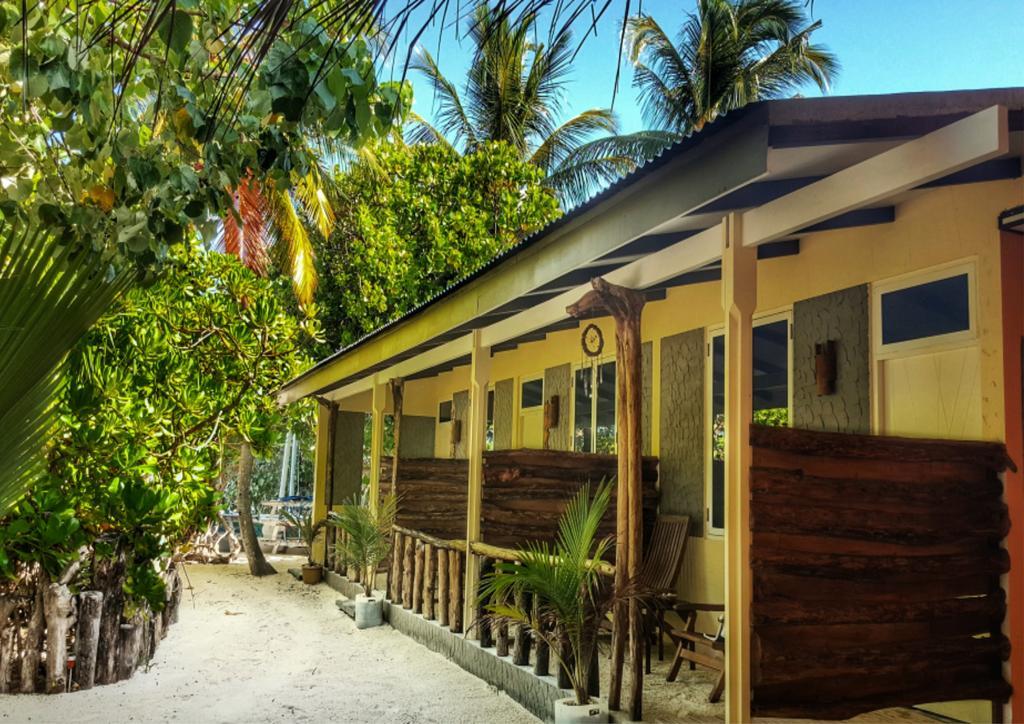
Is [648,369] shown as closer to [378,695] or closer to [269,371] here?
[378,695]

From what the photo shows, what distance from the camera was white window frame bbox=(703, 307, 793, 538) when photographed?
254 inches

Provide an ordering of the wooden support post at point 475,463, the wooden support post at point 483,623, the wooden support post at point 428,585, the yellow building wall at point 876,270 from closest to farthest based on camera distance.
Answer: the yellow building wall at point 876,270 < the wooden support post at point 483,623 < the wooden support post at point 475,463 < the wooden support post at point 428,585

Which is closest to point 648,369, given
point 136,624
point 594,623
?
point 594,623

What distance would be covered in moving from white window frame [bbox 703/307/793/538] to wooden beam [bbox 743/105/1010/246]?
2.27m

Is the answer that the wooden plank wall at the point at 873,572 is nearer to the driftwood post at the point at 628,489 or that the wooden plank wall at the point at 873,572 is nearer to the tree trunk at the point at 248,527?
the driftwood post at the point at 628,489

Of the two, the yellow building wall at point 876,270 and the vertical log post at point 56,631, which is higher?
the yellow building wall at point 876,270

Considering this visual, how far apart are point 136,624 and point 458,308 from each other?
3.68 m

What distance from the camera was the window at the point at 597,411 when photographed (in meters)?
9.01

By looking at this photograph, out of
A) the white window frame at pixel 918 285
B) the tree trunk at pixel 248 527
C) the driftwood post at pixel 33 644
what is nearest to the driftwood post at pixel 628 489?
the white window frame at pixel 918 285

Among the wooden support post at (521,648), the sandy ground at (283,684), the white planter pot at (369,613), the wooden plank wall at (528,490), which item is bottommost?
the sandy ground at (283,684)

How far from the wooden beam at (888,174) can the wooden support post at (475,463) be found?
3464mm

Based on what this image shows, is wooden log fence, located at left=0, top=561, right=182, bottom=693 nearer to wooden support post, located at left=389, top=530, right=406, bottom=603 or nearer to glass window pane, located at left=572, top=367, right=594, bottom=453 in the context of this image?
wooden support post, located at left=389, top=530, right=406, bottom=603

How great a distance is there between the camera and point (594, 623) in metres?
5.09

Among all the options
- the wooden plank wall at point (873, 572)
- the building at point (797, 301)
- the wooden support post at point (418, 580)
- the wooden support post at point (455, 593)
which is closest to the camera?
the building at point (797, 301)
